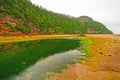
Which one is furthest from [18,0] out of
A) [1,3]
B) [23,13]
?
[1,3]

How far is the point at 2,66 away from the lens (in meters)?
23.9

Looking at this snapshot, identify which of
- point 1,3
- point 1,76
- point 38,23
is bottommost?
point 1,76

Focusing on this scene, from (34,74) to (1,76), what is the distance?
3534 millimetres

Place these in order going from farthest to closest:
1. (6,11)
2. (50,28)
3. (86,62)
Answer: (50,28)
(6,11)
(86,62)

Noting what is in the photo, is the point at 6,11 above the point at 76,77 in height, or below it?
above

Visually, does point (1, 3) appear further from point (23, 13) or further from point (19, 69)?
point (19, 69)

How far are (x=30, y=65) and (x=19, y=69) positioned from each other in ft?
7.65

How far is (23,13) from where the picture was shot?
11556cm

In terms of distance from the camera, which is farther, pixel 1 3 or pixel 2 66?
pixel 1 3

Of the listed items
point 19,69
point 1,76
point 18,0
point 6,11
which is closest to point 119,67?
point 19,69

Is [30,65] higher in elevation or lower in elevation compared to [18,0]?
lower

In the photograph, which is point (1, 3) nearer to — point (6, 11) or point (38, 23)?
point (6, 11)

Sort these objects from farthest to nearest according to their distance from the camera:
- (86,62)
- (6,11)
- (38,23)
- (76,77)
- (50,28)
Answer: (50,28)
(38,23)
(6,11)
(86,62)
(76,77)

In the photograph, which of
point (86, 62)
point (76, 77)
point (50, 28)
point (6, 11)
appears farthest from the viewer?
point (50, 28)
